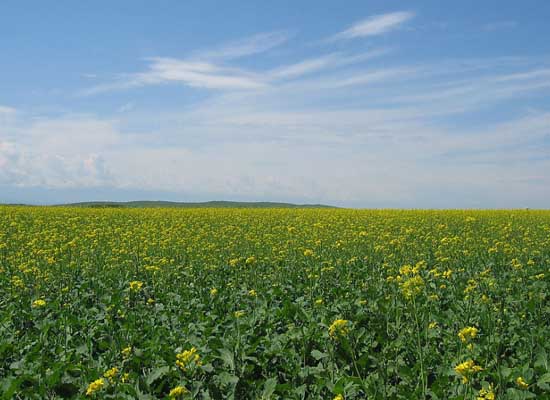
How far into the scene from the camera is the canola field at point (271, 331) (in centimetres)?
511

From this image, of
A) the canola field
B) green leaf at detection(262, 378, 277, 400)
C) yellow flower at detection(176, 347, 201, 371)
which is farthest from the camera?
the canola field

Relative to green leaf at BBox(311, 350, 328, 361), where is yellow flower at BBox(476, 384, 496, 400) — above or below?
above

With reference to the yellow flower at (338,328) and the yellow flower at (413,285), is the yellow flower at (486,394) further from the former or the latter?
the yellow flower at (338,328)

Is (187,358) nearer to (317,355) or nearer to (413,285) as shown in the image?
(317,355)

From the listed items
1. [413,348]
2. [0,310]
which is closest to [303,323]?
[413,348]

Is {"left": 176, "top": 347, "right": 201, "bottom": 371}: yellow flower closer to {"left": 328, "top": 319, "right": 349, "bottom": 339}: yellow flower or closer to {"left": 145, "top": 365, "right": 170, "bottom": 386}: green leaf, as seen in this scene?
{"left": 145, "top": 365, "right": 170, "bottom": 386}: green leaf

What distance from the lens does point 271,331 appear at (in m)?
6.82

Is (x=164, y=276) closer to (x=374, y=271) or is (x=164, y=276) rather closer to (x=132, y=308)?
(x=132, y=308)

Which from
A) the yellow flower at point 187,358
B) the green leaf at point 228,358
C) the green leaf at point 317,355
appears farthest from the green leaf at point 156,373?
the green leaf at point 317,355

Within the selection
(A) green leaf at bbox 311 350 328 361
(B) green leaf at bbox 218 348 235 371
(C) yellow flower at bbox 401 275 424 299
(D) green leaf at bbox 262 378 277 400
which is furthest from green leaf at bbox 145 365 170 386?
(C) yellow flower at bbox 401 275 424 299

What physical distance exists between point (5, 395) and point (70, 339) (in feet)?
6.10

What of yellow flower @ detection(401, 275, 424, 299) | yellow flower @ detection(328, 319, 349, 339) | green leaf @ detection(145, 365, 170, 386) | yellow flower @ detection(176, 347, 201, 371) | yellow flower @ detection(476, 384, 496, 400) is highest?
yellow flower @ detection(401, 275, 424, 299)

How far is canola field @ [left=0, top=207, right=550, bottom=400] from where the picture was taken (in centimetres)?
511

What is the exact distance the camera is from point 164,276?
409 inches
